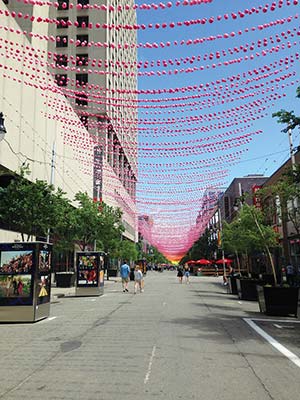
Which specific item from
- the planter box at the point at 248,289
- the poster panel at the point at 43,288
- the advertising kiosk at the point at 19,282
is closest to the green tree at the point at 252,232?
the planter box at the point at 248,289

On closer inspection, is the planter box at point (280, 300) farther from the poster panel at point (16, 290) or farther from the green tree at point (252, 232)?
the poster panel at point (16, 290)

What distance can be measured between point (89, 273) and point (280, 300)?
11.1 meters

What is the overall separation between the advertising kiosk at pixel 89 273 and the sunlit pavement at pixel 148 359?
908 cm

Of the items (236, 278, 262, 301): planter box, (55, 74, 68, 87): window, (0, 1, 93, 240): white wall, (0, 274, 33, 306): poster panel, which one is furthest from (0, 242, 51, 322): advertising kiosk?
(236, 278, 262, 301): planter box

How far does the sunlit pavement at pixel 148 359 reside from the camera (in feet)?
16.9

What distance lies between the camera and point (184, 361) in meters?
6.66

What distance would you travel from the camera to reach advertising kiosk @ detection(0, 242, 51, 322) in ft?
38.8

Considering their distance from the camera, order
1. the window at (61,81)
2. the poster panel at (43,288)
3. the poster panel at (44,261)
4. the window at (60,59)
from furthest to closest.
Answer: the window at (61,81) < the poster panel at (44,261) < the poster panel at (43,288) < the window at (60,59)

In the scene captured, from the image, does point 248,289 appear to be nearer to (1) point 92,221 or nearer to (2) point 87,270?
(2) point 87,270

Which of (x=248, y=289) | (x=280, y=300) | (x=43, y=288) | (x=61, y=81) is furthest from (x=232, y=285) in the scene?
(x=61, y=81)

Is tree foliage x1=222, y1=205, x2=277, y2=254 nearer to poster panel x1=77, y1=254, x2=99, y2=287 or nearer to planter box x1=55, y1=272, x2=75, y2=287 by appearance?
poster panel x1=77, y1=254, x2=99, y2=287

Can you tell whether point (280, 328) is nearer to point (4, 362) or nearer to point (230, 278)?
point (4, 362)

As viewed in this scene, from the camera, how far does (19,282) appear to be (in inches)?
467

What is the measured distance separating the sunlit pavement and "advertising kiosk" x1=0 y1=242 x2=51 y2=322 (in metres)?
0.64
